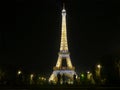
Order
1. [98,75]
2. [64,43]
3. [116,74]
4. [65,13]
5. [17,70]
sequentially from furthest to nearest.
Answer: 1. [65,13]
2. [64,43]
3. [17,70]
4. [98,75]
5. [116,74]

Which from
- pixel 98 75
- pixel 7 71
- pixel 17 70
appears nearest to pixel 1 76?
pixel 7 71

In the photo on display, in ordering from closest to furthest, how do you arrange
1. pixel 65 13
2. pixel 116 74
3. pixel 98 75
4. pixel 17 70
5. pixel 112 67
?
pixel 116 74 → pixel 112 67 → pixel 98 75 → pixel 17 70 → pixel 65 13

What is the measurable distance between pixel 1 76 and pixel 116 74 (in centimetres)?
2360

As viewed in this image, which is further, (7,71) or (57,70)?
(57,70)

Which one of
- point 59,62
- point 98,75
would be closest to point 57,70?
point 59,62

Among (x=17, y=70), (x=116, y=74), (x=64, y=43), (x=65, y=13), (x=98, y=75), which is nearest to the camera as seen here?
(x=116, y=74)

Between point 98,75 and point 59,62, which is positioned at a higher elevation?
point 59,62

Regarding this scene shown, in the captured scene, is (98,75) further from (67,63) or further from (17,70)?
(67,63)

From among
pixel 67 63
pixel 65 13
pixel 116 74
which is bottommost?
A: pixel 116 74

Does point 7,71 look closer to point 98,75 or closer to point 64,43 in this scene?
point 98,75

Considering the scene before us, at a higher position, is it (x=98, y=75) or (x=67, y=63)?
(x=67, y=63)

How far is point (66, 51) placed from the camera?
326 ft

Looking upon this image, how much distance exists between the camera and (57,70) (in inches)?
3952

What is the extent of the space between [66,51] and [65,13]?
13277mm
